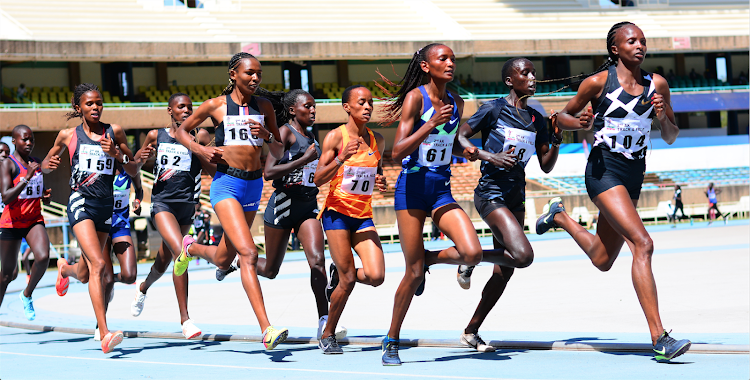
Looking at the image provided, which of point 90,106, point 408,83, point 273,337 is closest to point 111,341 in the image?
point 273,337

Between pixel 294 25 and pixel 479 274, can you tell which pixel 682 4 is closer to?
pixel 294 25

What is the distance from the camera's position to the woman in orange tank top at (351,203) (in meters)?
6.75

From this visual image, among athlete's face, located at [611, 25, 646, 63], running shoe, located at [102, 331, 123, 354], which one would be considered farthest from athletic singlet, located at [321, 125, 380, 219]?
athlete's face, located at [611, 25, 646, 63]

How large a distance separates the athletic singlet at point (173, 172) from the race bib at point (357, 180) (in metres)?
2.39

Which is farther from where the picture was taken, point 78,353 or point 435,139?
point 78,353

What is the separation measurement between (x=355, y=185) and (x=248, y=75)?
132 cm

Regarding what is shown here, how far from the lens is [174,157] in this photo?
8.50m

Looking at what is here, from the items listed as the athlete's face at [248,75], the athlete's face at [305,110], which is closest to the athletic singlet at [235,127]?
the athlete's face at [248,75]

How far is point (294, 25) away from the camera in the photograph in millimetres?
40500

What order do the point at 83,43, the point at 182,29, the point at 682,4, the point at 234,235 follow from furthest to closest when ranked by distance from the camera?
the point at 682,4 < the point at 182,29 < the point at 83,43 < the point at 234,235

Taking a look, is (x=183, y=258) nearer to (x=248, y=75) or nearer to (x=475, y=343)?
(x=248, y=75)

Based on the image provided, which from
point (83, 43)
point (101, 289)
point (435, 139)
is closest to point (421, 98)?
point (435, 139)

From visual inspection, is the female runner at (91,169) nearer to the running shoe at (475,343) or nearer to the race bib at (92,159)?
the race bib at (92,159)

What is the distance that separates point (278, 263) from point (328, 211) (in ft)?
3.93
